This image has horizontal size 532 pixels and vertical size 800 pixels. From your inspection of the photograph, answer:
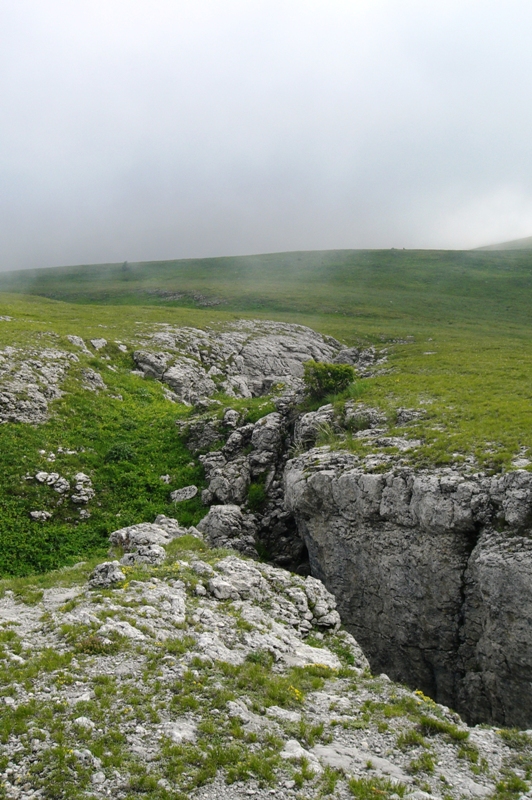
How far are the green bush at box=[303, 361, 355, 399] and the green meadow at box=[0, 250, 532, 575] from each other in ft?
5.24

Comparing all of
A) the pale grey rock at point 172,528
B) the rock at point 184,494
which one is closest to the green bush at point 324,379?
the rock at point 184,494

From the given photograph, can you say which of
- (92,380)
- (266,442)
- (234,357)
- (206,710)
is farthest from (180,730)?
(234,357)

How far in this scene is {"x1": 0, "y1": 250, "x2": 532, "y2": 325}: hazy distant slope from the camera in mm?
93375

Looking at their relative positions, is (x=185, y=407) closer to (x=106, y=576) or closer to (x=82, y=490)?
(x=82, y=490)

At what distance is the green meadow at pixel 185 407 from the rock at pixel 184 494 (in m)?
0.47

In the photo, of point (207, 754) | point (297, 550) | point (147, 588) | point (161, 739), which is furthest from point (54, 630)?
point (297, 550)

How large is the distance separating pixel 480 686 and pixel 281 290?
→ 9685cm

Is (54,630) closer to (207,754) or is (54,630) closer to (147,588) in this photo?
(147,588)

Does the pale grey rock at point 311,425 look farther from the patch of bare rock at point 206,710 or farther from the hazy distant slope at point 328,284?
the hazy distant slope at point 328,284

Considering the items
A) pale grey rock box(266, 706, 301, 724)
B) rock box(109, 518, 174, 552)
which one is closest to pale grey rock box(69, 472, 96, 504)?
rock box(109, 518, 174, 552)

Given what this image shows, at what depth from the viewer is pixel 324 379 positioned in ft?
102

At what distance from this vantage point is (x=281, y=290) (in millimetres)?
106250

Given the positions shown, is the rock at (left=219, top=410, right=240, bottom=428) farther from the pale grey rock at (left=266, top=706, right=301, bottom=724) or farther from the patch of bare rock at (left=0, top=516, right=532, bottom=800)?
the pale grey rock at (left=266, top=706, right=301, bottom=724)

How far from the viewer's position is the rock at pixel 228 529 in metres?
22.5
